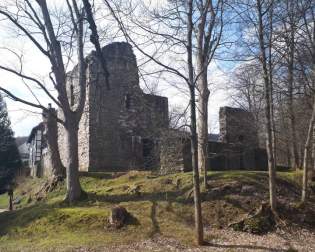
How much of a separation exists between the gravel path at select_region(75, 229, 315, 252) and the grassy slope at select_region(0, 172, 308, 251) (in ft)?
1.20

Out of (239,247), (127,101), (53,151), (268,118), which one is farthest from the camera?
(127,101)

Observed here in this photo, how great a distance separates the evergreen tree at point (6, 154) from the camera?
121ft

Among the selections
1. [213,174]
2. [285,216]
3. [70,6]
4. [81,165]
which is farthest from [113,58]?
[285,216]

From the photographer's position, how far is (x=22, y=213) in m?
15.9

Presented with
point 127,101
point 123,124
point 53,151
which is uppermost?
point 127,101

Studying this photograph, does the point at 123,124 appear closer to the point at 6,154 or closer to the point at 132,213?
the point at 132,213

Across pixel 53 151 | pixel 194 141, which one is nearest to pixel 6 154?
pixel 53 151

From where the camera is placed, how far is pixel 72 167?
630 inches

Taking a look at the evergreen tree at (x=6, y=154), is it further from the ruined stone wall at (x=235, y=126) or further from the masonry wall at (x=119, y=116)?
the ruined stone wall at (x=235, y=126)

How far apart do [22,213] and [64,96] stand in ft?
14.0

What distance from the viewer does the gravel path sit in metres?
10.8

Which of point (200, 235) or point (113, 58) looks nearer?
point (200, 235)

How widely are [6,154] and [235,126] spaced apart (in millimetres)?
21900

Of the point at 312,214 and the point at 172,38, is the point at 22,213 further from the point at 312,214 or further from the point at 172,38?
the point at 312,214
